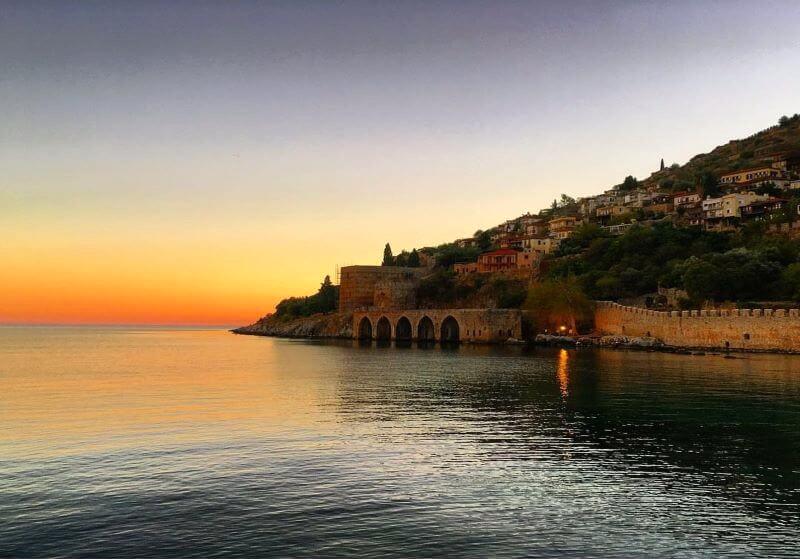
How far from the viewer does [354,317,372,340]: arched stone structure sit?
315 feet

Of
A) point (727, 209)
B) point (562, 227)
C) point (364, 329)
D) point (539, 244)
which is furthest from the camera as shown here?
point (562, 227)

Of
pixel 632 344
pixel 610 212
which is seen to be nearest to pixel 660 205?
pixel 610 212

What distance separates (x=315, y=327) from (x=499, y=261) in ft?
106

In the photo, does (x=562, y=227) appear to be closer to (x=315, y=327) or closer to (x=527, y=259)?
(x=527, y=259)

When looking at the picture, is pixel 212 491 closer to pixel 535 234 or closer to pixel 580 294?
pixel 580 294

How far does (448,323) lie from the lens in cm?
8438

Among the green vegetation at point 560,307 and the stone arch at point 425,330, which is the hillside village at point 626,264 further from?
the stone arch at point 425,330

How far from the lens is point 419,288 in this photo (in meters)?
102

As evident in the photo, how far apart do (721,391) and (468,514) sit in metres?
20.4

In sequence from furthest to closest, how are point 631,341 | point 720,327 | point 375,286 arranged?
1. point 375,286
2. point 631,341
3. point 720,327

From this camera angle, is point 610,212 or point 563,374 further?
point 610,212

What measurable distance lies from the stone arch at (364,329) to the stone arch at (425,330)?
10.4 meters

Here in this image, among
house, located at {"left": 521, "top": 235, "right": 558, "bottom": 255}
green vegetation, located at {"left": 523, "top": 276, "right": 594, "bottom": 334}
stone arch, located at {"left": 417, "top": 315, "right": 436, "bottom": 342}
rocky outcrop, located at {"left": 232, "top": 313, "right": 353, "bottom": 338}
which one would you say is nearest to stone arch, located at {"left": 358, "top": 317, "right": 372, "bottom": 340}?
rocky outcrop, located at {"left": 232, "top": 313, "right": 353, "bottom": 338}

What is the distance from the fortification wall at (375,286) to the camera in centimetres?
10000
